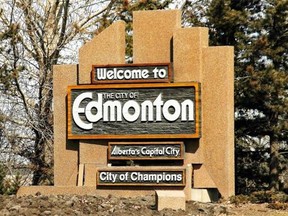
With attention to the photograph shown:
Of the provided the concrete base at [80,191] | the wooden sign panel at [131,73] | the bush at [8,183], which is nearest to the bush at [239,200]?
the concrete base at [80,191]

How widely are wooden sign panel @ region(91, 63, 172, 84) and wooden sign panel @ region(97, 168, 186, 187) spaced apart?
6.78 feet

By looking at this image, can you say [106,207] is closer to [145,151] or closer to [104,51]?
[145,151]

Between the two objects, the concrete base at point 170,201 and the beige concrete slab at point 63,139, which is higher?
the beige concrete slab at point 63,139

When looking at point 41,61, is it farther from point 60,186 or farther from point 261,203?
point 261,203

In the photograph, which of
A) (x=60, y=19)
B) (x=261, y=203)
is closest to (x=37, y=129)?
(x=60, y=19)

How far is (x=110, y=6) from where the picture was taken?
96.4ft

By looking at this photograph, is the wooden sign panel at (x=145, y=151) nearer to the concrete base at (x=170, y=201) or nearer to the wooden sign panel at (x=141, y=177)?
the wooden sign panel at (x=141, y=177)

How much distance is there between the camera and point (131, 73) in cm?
1897

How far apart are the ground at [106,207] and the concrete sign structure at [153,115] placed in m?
0.77

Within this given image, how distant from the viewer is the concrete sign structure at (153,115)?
18469mm

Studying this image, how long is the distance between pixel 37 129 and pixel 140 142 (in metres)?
7.92

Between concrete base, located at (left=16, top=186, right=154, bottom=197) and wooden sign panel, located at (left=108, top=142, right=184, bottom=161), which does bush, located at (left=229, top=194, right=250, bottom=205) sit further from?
concrete base, located at (left=16, top=186, right=154, bottom=197)

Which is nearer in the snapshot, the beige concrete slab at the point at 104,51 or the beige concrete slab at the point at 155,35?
the beige concrete slab at the point at 155,35

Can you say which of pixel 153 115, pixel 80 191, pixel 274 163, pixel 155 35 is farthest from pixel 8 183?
pixel 155 35
